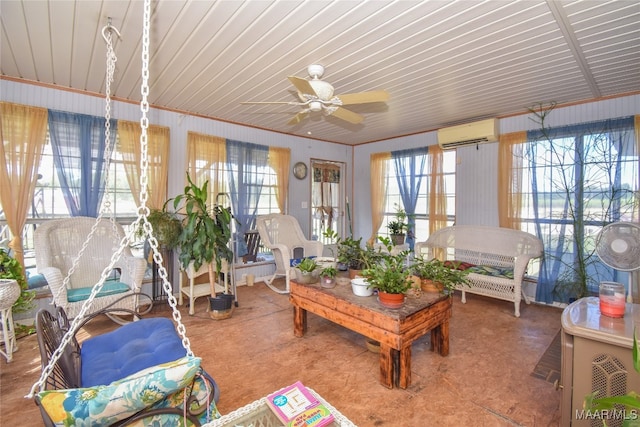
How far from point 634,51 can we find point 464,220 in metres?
2.65

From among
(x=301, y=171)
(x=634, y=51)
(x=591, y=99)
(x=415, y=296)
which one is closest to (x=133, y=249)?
(x=301, y=171)

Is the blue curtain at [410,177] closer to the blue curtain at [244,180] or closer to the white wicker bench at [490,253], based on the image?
the white wicker bench at [490,253]

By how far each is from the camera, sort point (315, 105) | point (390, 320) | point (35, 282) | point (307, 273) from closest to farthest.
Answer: point (390, 320) < point (315, 105) < point (307, 273) < point (35, 282)

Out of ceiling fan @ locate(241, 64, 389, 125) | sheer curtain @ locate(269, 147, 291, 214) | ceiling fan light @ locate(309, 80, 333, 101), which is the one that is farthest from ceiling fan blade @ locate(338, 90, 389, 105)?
sheer curtain @ locate(269, 147, 291, 214)

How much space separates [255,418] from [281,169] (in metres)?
4.31

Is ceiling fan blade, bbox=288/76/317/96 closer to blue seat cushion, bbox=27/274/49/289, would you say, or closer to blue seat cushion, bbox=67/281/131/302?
blue seat cushion, bbox=67/281/131/302

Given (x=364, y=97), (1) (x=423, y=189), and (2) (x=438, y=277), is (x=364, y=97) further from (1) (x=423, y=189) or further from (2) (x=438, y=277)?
(1) (x=423, y=189)

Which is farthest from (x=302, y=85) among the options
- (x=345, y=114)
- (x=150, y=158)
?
(x=150, y=158)

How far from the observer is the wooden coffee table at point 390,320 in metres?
2.09

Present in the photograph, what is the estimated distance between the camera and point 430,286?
2.55 metres

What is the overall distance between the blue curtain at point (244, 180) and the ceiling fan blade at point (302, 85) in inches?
98.3

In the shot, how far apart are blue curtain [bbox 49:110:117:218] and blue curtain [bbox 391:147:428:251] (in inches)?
170

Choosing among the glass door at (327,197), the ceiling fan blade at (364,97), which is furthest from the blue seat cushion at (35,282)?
the glass door at (327,197)

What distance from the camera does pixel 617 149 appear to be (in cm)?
335
